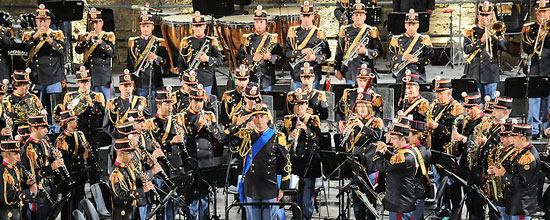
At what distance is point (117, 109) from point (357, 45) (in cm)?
401

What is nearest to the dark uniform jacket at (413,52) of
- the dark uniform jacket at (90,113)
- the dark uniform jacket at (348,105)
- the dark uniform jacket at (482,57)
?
the dark uniform jacket at (482,57)

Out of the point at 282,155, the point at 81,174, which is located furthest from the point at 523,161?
the point at 81,174

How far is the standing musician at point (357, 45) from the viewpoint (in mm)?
14984

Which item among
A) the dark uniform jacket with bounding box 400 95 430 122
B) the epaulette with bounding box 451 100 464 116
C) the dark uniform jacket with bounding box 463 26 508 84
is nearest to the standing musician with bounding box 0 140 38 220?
the dark uniform jacket with bounding box 400 95 430 122

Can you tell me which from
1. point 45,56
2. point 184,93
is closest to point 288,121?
point 184,93

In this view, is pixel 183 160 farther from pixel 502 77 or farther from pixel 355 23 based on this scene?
pixel 502 77

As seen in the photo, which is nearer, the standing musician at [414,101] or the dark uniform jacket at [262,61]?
the standing musician at [414,101]

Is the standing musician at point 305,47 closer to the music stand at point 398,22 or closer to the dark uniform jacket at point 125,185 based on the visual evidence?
the music stand at point 398,22

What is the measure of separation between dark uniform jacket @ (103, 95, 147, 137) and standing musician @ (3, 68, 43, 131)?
1299 millimetres

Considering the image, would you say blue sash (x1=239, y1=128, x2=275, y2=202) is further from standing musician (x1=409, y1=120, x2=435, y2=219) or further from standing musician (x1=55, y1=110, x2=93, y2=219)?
standing musician (x1=55, y1=110, x2=93, y2=219)

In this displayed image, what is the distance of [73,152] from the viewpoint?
12422 mm

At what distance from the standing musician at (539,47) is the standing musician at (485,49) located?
0.41 metres

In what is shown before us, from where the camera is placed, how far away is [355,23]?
15.1 metres

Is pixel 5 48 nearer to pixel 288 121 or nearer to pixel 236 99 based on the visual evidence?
pixel 236 99
